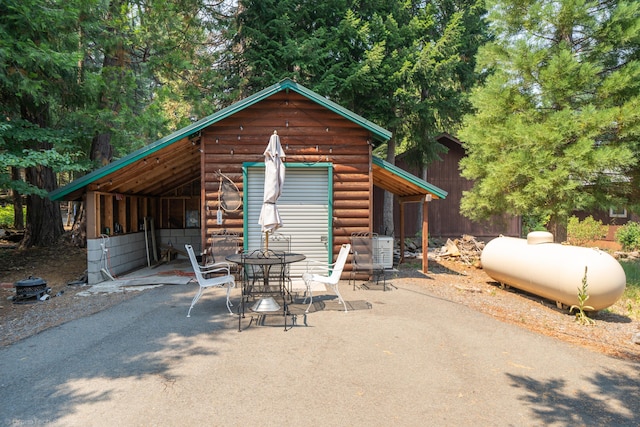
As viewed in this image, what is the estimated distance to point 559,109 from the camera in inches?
430

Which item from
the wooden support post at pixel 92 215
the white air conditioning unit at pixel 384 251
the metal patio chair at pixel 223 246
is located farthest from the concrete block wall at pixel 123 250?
the white air conditioning unit at pixel 384 251

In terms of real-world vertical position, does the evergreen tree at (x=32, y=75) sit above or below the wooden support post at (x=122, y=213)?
above

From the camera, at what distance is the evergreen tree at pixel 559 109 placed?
9.71m

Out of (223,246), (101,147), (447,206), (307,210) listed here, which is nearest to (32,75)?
(223,246)

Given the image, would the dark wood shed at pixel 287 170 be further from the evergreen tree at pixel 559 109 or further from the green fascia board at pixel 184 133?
the evergreen tree at pixel 559 109

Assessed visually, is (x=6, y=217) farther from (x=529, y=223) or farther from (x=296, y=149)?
(x=529, y=223)

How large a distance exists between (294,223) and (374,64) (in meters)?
7.68

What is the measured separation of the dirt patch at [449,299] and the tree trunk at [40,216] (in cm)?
165

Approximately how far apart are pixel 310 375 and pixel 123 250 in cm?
801

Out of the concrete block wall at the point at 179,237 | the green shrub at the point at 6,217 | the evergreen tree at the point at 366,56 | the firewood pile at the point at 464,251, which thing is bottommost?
the firewood pile at the point at 464,251

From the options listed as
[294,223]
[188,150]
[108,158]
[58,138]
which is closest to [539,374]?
[294,223]

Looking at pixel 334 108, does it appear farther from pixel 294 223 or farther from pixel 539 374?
pixel 539 374

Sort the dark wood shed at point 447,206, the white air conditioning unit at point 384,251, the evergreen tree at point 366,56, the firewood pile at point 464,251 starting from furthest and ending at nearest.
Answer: the dark wood shed at point 447,206
the evergreen tree at point 366,56
the firewood pile at point 464,251
the white air conditioning unit at point 384,251

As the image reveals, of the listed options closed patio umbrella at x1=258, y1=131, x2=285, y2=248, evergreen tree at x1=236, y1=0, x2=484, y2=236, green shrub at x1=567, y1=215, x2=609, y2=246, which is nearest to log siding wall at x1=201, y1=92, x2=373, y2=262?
closed patio umbrella at x1=258, y1=131, x2=285, y2=248
